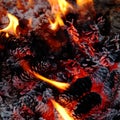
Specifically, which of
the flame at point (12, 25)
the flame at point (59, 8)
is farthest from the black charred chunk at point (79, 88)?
the flame at point (12, 25)

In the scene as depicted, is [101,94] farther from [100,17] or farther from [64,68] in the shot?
[100,17]

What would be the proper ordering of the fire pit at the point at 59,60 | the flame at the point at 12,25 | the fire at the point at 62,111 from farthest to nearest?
the flame at the point at 12,25 < the fire pit at the point at 59,60 < the fire at the point at 62,111

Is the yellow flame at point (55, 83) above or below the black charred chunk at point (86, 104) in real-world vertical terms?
above

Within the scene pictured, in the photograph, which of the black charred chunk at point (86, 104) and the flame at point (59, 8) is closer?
the black charred chunk at point (86, 104)

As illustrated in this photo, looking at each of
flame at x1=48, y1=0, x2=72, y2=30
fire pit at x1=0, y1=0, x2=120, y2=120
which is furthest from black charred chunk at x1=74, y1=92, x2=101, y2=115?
flame at x1=48, y1=0, x2=72, y2=30

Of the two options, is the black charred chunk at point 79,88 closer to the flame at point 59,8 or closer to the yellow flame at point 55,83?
the yellow flame at point 55,83

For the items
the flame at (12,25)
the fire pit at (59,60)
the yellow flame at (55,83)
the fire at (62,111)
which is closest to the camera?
the fire at (62,111)

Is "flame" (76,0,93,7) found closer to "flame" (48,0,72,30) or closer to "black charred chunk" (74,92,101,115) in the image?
"flame" (48,0,72,30)
